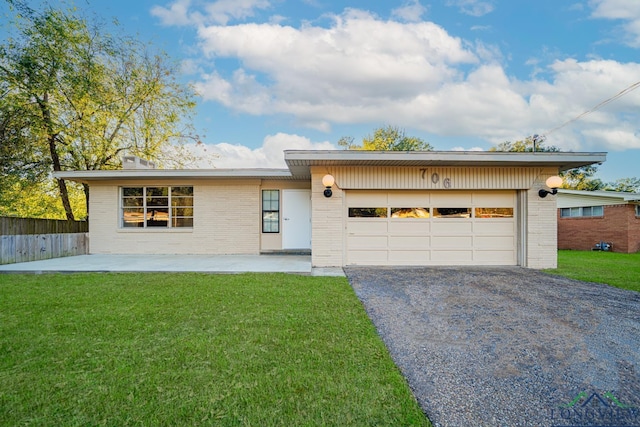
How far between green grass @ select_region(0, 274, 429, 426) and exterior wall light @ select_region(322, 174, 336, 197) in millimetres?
3272

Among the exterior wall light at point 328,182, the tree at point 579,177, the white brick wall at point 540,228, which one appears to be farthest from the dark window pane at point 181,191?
the tree at point 579,177

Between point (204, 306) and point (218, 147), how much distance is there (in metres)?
15.4

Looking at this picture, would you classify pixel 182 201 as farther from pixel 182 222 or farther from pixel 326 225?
pixel 326 225

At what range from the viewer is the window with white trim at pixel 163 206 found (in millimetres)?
10320

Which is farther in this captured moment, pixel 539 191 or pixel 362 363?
pixel 539 191

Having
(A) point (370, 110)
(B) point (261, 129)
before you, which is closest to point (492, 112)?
(A) point (370, 110)

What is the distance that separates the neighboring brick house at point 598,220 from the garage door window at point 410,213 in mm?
11024

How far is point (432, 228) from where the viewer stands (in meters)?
8.06

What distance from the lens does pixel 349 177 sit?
305 inches

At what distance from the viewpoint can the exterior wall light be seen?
24.3 feet

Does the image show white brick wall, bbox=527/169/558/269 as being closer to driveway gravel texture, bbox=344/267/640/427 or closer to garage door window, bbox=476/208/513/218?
garage door window, bbox=476/208/513/218

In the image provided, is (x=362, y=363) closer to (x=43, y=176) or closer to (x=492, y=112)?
(x=43, y=176)

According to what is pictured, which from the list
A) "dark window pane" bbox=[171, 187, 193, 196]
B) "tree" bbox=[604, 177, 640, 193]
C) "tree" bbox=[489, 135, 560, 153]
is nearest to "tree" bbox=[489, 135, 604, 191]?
"tree" bbox=[489, 135, 560, 153]

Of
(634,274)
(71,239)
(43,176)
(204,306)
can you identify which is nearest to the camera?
(204,306)
